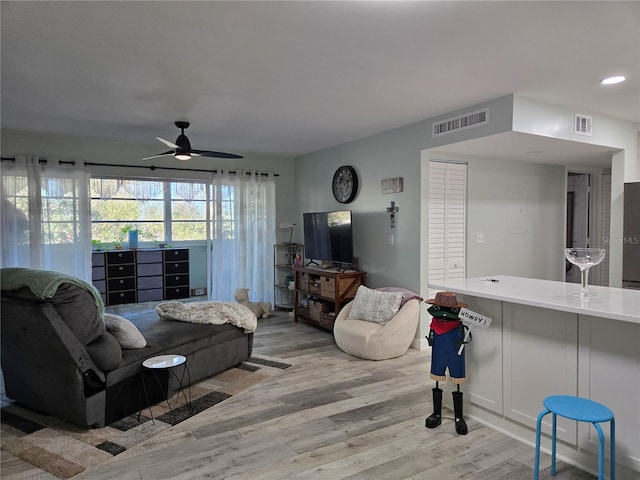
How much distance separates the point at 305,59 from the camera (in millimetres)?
2795

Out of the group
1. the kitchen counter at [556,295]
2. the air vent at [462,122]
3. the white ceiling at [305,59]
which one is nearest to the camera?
the kitchen counter at [556,295]

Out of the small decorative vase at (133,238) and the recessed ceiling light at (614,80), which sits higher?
the recessed ceiling light at (614,80)

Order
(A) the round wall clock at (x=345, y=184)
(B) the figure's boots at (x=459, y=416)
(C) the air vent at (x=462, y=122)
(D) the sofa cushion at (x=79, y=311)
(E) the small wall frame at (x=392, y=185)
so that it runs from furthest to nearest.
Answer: (A) the round wall clock at (x=345, y=184) < (E) the small wall frame at (x=392, y=185) < (C) the air vent at (x=462, y=122) < (B) the figure's boots at (x=459, y=416) < (D) the sofa cushion at (x=79, y=311)

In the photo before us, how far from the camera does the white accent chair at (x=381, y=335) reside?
415 cm

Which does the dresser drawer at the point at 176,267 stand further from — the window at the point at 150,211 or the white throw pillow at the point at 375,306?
the white throw pillow at the point at 375,306

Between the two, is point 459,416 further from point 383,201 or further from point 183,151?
point 183,151

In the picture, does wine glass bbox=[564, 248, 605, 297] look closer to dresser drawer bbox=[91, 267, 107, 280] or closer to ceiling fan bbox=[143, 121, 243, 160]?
ceiling fan bbox=[143, 121, 243, 160]

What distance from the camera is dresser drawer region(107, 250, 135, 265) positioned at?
22.2 ft

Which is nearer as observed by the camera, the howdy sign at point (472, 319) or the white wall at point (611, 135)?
the howdy sign at point (472, 319)

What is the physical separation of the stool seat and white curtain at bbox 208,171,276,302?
16.1ft

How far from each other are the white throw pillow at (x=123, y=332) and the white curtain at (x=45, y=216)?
2542 mm

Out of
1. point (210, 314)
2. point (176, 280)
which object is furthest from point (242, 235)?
point (210, 314)

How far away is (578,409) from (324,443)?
1446mm

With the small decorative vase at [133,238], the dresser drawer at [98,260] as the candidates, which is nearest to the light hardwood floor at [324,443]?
the dresser drawer at [98,260]
